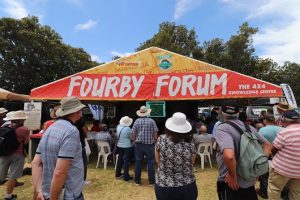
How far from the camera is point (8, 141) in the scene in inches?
210

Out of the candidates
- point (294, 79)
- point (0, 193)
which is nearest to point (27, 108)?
point (0, 193)

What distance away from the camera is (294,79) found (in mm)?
38375

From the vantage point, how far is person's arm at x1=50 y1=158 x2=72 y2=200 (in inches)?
90.0

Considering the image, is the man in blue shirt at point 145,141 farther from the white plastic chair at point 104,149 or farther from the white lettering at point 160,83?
the white lettering at point 160,83

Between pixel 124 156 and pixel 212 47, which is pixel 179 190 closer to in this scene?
pixel 124 156

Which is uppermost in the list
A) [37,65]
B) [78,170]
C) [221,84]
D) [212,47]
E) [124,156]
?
[212,47]

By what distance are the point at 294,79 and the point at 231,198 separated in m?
40.3

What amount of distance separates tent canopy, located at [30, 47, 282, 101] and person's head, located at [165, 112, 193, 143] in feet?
18.9

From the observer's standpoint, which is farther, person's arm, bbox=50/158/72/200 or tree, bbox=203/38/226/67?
tree, bbox=203/38/226/67

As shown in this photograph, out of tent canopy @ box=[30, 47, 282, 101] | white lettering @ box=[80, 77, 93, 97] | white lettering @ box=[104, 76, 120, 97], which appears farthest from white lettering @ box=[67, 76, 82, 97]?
white lettering @ box=[104, 76, 120, 97]

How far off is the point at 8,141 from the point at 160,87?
16.1ft

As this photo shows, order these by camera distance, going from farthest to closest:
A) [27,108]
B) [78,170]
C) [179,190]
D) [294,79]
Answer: [294,79] → [27,108] → [179,190] → [78,170]

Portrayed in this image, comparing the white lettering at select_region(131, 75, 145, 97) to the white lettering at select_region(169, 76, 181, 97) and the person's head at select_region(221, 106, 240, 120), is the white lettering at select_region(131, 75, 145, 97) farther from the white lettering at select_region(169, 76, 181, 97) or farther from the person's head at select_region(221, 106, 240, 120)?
the person's head at select_region(221, 106, 240, 120)

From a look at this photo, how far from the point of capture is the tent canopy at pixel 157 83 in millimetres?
8727
